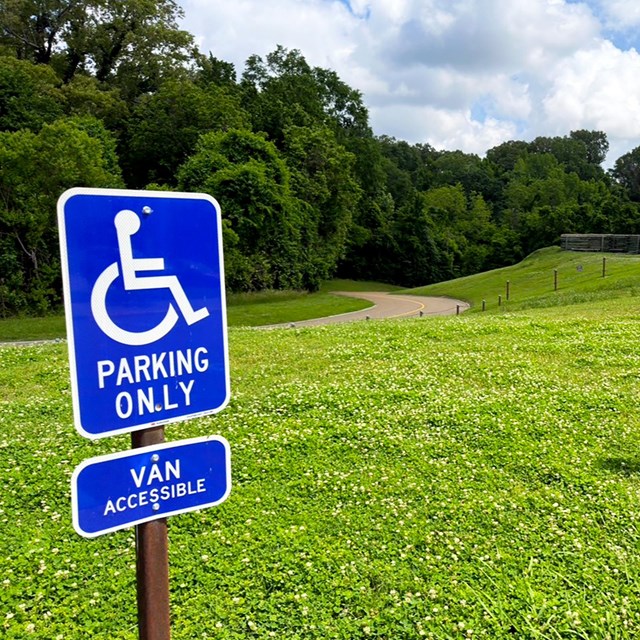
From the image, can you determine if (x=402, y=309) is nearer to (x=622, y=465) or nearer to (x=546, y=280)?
(x=546, y=280)

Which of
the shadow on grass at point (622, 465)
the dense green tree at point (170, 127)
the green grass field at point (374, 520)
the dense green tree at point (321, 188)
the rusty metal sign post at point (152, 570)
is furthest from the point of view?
the dense green tree at point (321, 188)

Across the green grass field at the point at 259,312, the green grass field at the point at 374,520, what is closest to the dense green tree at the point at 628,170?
the green grass field at the point at 259,312

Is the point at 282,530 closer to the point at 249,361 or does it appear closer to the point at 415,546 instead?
the point at 415,546

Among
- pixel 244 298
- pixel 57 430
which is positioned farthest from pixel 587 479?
pixel 244 298

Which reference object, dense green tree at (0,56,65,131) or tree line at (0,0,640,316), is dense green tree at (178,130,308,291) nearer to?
tree line at (0,0,640,316)

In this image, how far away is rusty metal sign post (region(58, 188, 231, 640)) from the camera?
5.85 feet

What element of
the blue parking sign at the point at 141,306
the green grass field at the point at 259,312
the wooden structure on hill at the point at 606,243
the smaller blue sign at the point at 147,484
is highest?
the wooden structure on hill at the point at 606,243

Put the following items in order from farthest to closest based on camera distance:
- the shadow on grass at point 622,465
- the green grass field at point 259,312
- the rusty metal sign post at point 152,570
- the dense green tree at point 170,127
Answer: the dense green tree at point 170,127, the green grass field at point 259,312, the shadow on grass at point 622,465, the rusty metal sign post at point 152,570

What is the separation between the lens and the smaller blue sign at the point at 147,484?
1.84m

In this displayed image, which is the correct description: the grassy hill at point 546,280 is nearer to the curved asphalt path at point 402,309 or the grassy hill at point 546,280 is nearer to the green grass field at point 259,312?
the curved asphalt path at point 402,309

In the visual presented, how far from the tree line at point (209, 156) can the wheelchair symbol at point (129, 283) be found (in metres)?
31.2

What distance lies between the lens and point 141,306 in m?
1.88

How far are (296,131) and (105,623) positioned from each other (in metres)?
51.0

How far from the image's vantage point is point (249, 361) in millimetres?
10719
